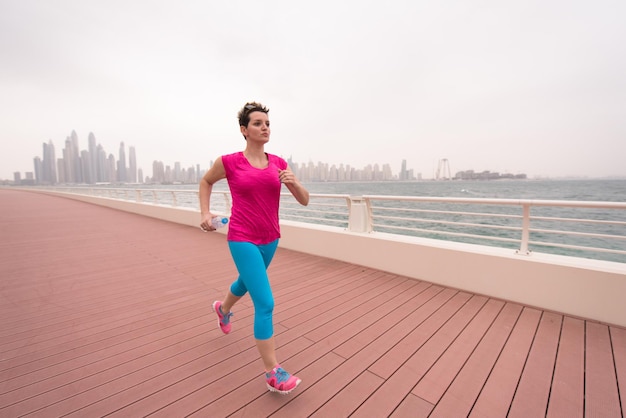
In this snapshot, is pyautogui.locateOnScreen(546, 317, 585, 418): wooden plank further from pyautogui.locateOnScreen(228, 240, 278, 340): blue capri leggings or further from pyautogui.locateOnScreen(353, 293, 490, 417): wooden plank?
pyautogui.locateOnScreen(228, 240, 278, 340): blue capri leggings

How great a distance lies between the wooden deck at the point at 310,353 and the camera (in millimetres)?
1466

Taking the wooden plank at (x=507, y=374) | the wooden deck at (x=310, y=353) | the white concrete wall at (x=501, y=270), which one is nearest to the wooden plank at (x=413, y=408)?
the wooden deck at (x=310, y=353)

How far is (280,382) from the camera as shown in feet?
4.87

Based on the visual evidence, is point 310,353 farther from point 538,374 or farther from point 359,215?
point 359,215

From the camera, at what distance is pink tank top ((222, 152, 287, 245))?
4.98 ft

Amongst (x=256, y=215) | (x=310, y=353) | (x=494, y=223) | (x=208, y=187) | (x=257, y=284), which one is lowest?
(x=494, y=223)

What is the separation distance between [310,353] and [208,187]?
143 centimetres

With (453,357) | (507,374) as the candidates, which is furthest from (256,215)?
(507,374)

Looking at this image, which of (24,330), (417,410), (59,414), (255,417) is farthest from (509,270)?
(24,330)

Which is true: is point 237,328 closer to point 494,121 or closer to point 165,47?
point 165,47

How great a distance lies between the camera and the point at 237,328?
7.68 ft

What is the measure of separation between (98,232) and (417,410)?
8.87 metres

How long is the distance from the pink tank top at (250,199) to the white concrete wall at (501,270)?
8.23ft

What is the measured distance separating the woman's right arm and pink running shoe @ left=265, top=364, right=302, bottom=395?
92 centimetres
